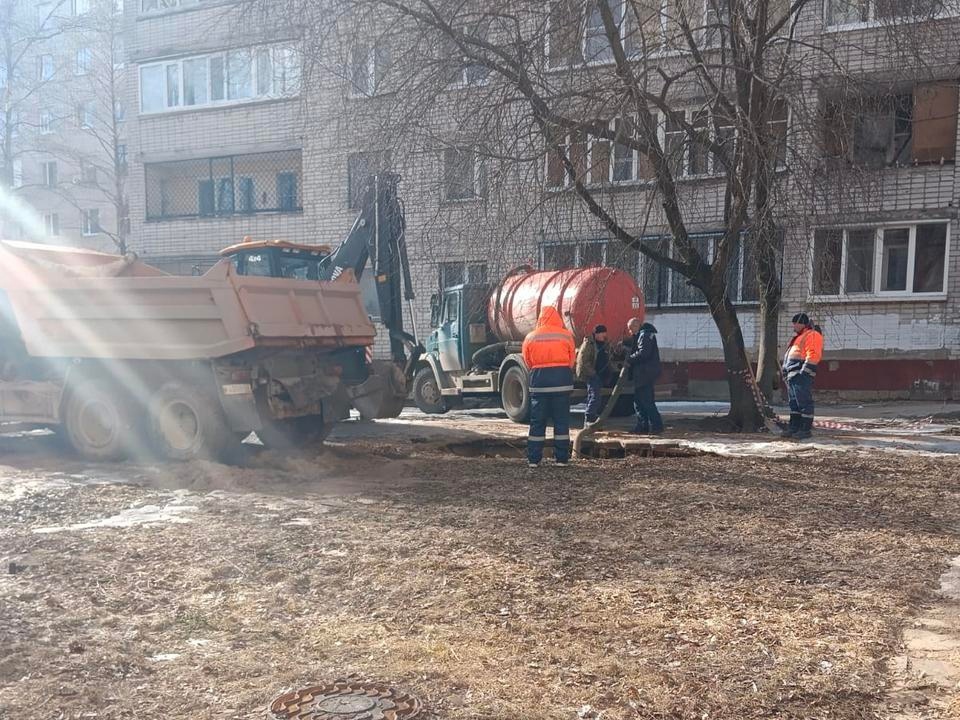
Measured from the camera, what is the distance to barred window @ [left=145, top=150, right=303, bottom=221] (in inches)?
827

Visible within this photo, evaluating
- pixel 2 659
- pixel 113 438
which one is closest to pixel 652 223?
pixel 113 438

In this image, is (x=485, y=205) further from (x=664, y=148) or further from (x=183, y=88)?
(x=183, y=88)

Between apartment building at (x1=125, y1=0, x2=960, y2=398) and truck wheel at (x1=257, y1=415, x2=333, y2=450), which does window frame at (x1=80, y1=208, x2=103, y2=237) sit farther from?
truck wheel at (x1=257, y1=415, x2=333, y2=450)

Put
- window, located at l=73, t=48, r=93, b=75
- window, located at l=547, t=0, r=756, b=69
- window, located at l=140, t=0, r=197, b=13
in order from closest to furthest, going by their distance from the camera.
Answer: window, located at l=547, t=0, r=756, b=69 < window, located at l=140, t=0, r=197, b=13 < window, located at l=73, t=48, r=93, b=75

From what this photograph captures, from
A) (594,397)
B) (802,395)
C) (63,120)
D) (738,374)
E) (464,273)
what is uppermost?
(63,120)

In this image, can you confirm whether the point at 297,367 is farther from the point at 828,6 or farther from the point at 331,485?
the point at 828,6

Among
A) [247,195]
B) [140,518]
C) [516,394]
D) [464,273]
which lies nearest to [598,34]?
[464,273]

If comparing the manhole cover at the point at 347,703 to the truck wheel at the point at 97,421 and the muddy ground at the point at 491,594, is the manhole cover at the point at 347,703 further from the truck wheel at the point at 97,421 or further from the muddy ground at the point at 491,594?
the truck wheel at the point at 97,421

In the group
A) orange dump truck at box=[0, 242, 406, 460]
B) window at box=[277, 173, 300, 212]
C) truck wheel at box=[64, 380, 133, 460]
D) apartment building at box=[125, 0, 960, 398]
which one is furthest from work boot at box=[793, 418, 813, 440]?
window at box=[277, 173, 300, 212]

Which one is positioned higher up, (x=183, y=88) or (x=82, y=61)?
(x=82, y=61)

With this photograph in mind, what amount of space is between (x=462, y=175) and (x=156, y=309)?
3960 mm

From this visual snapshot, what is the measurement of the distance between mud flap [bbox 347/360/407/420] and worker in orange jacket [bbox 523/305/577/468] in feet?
7.49

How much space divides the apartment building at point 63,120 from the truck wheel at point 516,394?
42.5 ft

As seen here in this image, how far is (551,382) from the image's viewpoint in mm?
8375
